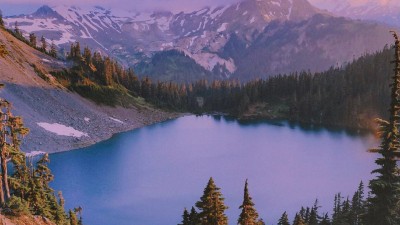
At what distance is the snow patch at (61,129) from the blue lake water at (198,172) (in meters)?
8.92

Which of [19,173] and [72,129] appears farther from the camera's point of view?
[72,129]

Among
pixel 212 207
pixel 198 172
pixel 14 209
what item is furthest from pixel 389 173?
pixel 198 172

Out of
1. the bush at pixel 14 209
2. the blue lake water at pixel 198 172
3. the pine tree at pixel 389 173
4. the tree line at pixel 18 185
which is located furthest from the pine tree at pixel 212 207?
the blue lake water at pixel 198 172

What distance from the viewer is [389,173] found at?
2025 cm

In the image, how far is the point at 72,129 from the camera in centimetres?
13075

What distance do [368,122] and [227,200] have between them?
130 meters

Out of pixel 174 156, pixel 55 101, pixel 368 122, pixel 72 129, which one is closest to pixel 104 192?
pixel 174 156

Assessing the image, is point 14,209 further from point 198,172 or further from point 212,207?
point 198,172

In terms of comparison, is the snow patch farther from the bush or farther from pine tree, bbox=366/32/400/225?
pine tree, bbox=366/32/400/225

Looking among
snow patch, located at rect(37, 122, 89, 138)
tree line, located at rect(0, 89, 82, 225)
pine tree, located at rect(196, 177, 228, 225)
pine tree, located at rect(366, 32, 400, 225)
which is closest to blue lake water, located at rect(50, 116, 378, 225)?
snow patch, located at rect(37, 122, 89, 138)

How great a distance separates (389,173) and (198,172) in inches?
3102

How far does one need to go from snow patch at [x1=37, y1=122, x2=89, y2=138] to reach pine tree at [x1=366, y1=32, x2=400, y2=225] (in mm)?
115765

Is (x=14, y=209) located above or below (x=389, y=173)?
below

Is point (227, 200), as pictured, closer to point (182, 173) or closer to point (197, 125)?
point (182, 173)
